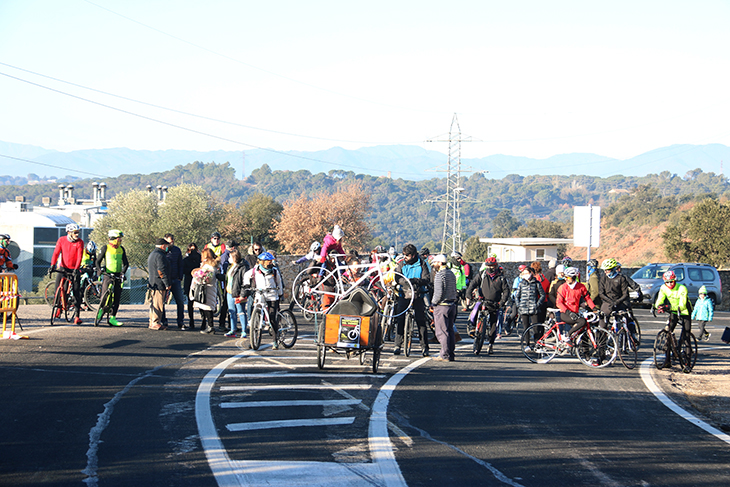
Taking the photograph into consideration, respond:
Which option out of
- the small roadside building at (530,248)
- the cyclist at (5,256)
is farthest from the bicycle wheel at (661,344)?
the small roadside building at (530,248)

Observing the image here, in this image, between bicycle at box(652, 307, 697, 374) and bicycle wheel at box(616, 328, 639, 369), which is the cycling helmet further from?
bicycle at box(652, 307, 697, 374)

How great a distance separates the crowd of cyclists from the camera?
43.1 ft

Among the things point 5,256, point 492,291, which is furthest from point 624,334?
point 5,256

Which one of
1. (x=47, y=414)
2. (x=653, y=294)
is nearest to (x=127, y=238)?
(x=653, y=294)

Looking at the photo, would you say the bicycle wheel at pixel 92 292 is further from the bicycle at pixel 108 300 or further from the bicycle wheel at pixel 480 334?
the bicycle wheel at pixel 480 334

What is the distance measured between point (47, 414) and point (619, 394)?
806 centimetres

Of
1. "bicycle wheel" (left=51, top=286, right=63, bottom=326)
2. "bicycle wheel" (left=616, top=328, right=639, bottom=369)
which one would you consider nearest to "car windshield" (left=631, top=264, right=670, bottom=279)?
"bicycle wheel" (left=616, top=328, right=639, bottom=369)

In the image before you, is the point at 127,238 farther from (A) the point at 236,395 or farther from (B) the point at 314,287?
(A) the point at 236,395

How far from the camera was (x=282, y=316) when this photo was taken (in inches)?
542

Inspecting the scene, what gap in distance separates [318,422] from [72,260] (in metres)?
9.35

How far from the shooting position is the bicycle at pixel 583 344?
12953 mm

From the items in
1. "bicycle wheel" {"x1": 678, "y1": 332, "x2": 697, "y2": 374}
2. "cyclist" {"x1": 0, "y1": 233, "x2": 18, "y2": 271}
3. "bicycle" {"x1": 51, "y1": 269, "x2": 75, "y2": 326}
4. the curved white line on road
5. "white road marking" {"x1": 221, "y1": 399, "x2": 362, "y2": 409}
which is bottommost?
A: the curved white line on road

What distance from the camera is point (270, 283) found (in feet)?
42.7

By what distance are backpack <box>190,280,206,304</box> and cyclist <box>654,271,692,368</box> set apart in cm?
940
